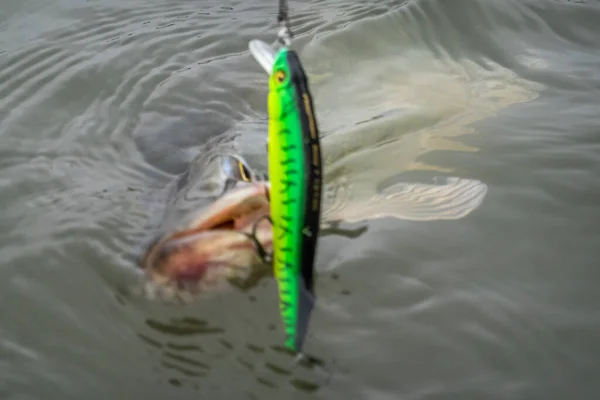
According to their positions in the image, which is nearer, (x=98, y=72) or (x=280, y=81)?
(x=280, y=81)

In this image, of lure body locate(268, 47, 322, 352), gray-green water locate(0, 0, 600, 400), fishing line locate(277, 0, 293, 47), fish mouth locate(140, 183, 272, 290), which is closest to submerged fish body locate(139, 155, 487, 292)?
fish mouth locate(140, 183, 272, 290)

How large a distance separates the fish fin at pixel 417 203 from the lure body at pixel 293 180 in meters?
1.39

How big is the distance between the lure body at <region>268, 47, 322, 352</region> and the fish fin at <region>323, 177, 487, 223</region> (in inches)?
54.6

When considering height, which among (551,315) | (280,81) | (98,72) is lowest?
(551,315)

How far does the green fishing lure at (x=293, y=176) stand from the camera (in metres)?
1.78

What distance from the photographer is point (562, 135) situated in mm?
4148

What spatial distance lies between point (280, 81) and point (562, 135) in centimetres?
289

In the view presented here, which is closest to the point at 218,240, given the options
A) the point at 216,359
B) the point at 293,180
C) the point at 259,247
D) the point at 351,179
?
the point at 259,247

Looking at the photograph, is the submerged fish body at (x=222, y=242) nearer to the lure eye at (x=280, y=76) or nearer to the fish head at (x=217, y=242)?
the fish head at (x=217, y=242)

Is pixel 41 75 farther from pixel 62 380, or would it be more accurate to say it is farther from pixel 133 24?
pixel 62 380

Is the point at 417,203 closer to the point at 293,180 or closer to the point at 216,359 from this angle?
the point at 216,359

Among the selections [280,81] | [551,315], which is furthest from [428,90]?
[280,81]

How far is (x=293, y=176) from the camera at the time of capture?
186 cm

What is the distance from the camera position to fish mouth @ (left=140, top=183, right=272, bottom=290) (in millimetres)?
2600
